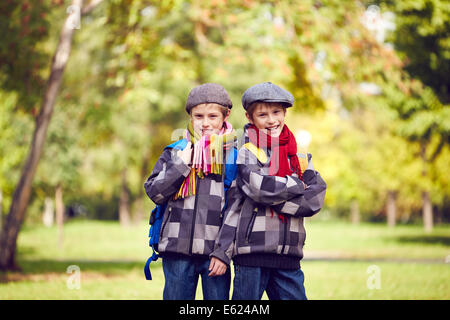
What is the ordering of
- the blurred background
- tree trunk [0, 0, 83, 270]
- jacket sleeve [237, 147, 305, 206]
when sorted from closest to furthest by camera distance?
jacket sleeve [237, 147, 305, 206] < the blurred background < tree trunk [0, 0, 83, 270]

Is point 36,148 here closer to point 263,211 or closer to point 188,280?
point 188,280

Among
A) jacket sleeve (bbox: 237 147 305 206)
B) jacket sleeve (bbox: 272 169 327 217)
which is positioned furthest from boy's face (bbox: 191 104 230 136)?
jacket sleeve (bbox: 272 169 327 217)

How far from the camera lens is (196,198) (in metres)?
3.65

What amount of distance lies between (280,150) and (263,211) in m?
0.41

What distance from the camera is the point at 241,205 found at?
3.58m

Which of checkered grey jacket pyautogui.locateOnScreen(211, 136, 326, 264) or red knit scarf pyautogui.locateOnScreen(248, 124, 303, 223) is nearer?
checkered grey jacket pyautogui.locateOnScreen(211, 136, 326, 264)

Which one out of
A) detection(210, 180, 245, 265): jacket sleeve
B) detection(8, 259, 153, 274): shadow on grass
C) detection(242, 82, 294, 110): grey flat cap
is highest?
detection(242, 82, 294, 110): grey flat cap

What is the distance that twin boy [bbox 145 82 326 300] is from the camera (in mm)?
3490

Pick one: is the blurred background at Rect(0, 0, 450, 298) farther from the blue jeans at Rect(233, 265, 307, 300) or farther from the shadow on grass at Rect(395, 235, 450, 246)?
the shadow on grass at Rect(395, 235, 450, 246)

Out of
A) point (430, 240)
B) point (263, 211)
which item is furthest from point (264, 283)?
point (430, 240)

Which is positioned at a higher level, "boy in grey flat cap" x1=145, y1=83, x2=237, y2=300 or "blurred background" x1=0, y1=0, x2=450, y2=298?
"blurred background" x1=0, y1=0, x2=450, y2=298

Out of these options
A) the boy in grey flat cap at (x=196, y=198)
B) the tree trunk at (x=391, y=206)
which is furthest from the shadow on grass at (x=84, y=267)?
the tree trunk at (x=391, y=206)
